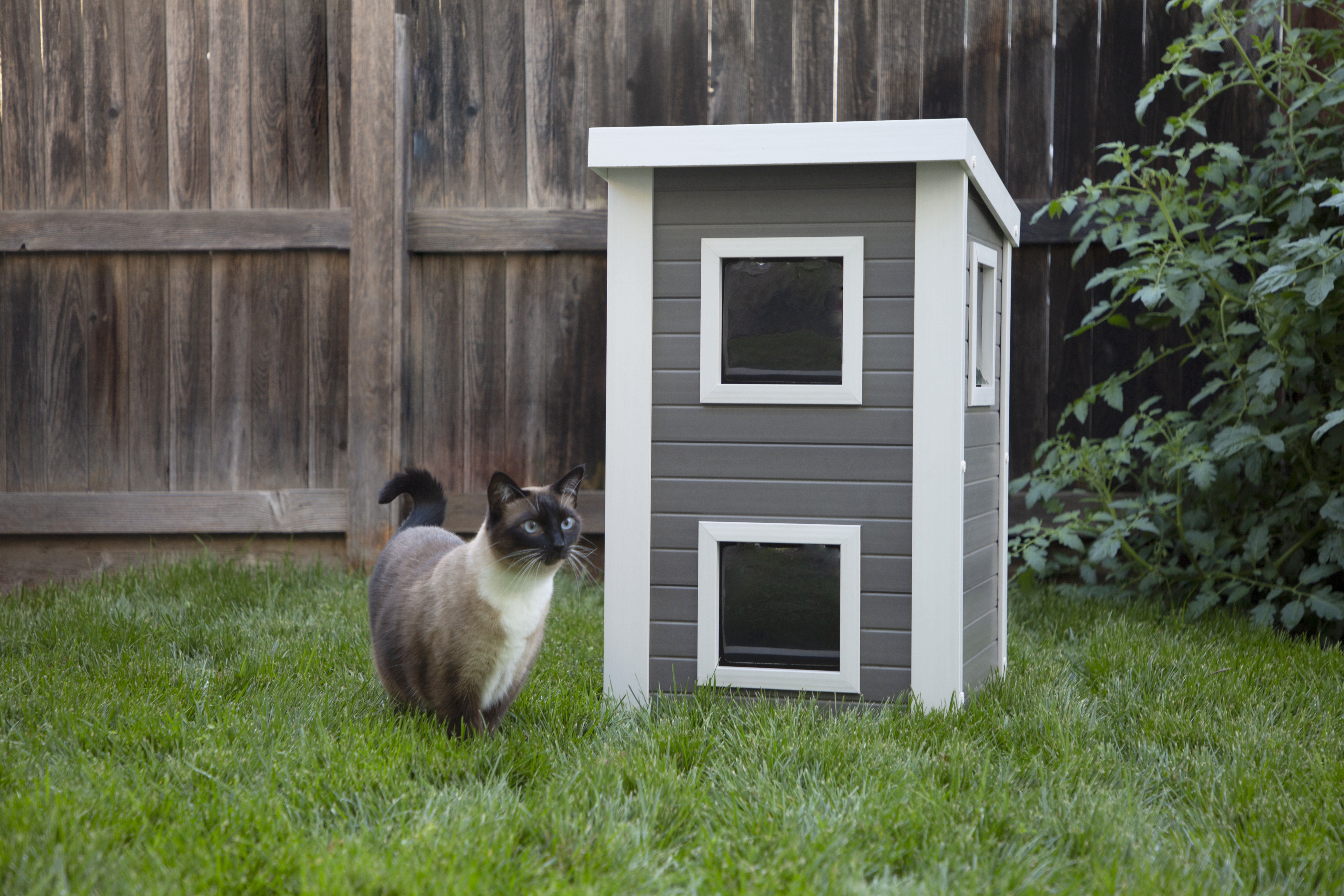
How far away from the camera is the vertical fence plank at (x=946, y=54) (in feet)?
13.3

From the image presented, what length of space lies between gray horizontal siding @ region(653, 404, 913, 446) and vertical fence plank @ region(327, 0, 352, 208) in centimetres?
238

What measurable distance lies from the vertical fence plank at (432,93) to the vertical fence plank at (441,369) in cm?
34

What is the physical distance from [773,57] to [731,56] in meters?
0.18

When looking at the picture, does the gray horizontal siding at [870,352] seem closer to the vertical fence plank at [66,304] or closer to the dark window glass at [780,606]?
the dark window glass at [780,606]

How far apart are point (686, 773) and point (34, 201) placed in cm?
403

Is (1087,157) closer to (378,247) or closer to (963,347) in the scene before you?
(963,347)

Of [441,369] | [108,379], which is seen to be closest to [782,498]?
[441,369]

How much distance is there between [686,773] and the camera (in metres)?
2.11

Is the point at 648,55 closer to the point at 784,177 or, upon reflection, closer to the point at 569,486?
the point at 784,177

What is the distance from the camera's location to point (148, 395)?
14.0 ft

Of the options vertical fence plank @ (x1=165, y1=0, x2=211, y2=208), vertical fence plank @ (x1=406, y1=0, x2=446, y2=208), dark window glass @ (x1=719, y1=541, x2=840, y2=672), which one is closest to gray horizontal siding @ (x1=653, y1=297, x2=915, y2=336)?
dark window glass @ (x1=719, y1=541, x2=840, y2=672)

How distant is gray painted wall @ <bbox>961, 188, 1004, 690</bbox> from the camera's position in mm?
2662

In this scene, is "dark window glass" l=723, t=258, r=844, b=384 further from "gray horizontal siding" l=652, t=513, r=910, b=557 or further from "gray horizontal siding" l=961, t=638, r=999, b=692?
"gray horizontal siding" l=961, t=638, r=999, b=692

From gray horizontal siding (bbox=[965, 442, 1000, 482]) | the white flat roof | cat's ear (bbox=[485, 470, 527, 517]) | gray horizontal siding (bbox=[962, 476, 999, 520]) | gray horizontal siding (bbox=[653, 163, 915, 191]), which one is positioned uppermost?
the white flat roof
